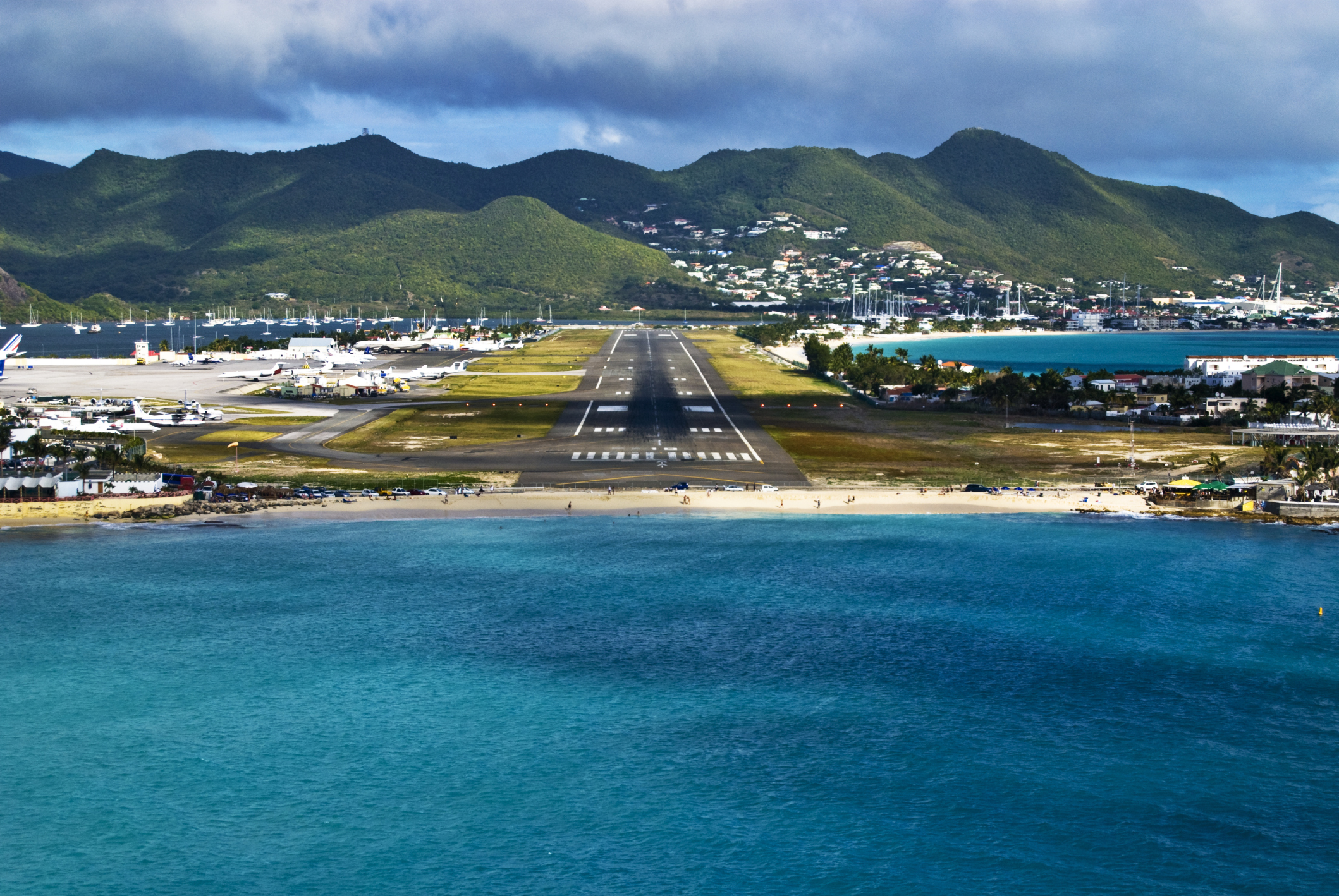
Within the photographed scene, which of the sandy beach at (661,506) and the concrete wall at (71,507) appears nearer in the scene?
the sandy beach at (661,506)

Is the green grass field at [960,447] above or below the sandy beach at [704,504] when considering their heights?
above

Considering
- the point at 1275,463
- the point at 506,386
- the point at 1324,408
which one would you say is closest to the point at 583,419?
the point at 506,386

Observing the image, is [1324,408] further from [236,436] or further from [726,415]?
[236,436]

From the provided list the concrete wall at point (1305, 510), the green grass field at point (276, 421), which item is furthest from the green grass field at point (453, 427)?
the concrete wall at point (1305, 510)

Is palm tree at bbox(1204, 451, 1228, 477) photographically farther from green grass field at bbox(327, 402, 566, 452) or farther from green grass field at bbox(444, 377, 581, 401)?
green grass field at bbox(444, 377, 581, 401)

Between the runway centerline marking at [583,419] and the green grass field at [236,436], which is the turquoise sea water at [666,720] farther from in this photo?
the runway centerline marking at [583,419]

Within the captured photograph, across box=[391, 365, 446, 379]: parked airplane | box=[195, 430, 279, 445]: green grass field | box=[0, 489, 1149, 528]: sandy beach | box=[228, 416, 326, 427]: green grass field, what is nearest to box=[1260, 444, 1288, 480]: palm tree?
box=[0, 489, 1149, 528]: sandy beach
